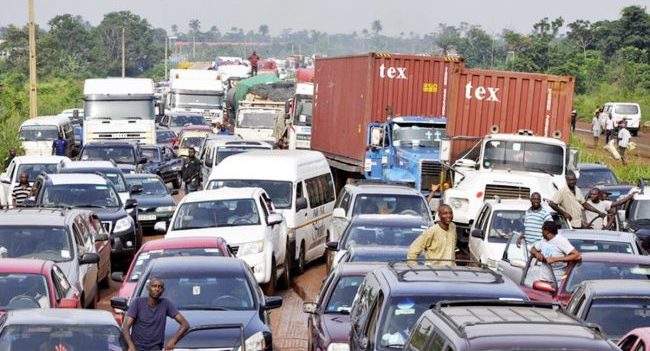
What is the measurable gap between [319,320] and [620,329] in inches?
117

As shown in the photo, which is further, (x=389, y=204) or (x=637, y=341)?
(x=389, y=204)

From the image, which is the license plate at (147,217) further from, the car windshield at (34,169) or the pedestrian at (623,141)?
the pedestrian at (623,141)

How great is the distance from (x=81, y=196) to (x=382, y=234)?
24.7 feet

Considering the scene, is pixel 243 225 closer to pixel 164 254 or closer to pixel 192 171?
pixel 164 254

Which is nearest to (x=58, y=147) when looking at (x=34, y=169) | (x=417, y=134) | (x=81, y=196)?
(x=34, y=169)

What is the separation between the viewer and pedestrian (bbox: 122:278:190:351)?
12.8 metres

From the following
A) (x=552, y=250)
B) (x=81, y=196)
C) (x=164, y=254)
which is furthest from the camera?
(x=81, y=196)

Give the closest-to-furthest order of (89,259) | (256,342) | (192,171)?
1. (256,342)
2. (89,259)
3. (192,171)

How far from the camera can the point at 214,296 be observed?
14.6 m

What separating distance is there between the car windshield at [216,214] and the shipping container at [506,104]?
9301 millimetres

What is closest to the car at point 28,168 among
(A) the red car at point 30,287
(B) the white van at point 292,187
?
(B) the white van at point 292,187

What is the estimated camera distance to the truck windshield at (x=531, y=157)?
27.9 meters

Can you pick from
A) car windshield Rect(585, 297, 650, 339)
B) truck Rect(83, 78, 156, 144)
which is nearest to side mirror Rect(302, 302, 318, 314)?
car windshield Rect(585, 297, 650, 339)

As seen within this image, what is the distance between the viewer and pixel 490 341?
7.94m
